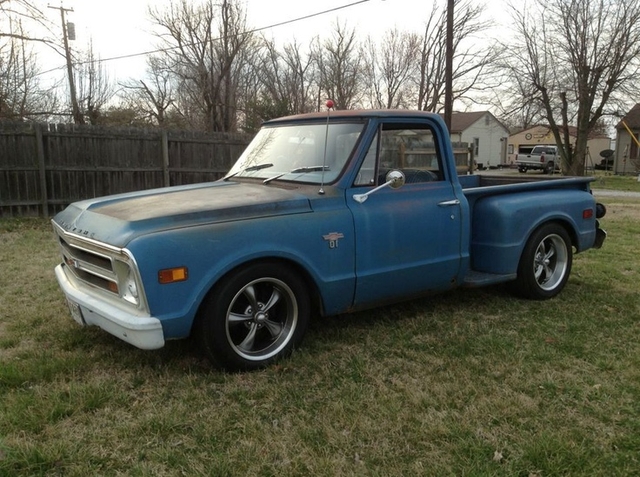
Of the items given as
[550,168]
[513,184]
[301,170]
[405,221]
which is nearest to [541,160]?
[550,168]

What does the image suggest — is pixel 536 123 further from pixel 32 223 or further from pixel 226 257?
pixel 226 257

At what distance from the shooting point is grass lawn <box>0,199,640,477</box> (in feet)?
8.80

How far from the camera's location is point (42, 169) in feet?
35.3

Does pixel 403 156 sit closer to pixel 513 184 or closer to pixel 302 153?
pixel 302 153

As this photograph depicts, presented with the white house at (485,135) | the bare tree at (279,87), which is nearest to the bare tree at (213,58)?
the bare tree at (279,87)

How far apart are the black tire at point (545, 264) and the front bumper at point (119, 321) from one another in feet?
11.7

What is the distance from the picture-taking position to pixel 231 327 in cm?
372

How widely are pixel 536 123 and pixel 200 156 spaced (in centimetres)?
2159

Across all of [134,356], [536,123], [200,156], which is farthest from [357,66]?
[134,356]

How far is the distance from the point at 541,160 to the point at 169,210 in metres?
39.7

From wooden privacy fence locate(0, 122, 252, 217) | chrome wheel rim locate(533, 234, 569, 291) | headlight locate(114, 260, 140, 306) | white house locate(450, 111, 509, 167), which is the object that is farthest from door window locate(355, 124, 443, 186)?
white house locate(450, 111, 509, 167)

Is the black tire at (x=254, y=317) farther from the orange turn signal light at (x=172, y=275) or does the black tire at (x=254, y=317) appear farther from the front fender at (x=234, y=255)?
the orange turn signal light at (x=172, y=275)

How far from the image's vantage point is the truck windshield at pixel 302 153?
163 inches

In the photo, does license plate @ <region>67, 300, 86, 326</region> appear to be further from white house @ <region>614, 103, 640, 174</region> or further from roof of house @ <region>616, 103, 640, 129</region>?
roof of house @ <region>616, 103, 640, 129</region>
